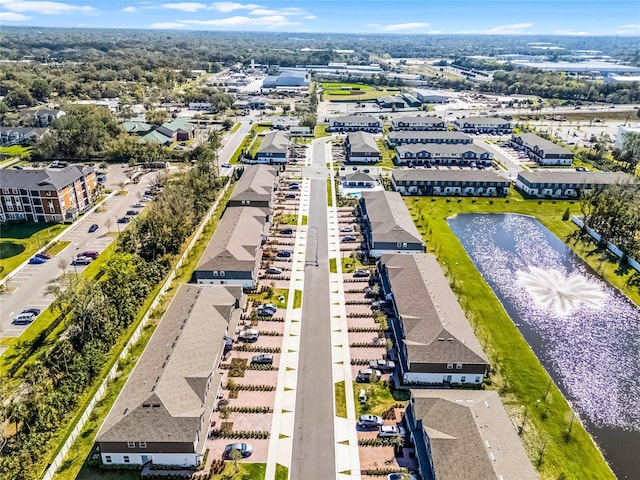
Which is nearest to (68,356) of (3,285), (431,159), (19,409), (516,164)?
(19,409)

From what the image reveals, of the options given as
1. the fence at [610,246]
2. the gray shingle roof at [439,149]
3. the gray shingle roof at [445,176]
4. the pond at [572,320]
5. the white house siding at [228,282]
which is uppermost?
the gray shingle roof at [439,149]

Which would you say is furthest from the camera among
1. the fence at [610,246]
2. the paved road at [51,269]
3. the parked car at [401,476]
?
the fence at [610,246]

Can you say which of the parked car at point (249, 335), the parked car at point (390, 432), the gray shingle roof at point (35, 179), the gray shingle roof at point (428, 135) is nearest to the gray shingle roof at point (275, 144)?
the gray shingle roof at point (428, 135)

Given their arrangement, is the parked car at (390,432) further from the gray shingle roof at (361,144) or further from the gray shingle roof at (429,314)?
the gray shingle roof at (361,144)

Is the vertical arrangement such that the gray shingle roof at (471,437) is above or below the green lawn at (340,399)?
above

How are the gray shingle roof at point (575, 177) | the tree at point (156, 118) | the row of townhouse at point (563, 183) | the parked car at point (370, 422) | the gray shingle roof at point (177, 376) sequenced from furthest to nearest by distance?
the tree at point (156, 118) → the gray shingle roof at point (575, 177) → the row of townhouse at point (563, 183) → the parked car at point (370, 422) → the gray shingle roof at point (177, 376)

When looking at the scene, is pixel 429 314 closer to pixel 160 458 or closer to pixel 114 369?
pixel 160 458
